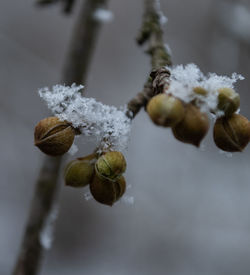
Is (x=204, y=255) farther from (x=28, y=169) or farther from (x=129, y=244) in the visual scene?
(x=28, y=169)

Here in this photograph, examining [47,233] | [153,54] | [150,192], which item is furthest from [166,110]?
[150,192]

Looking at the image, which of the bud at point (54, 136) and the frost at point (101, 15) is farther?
the frost at point (101, 15)

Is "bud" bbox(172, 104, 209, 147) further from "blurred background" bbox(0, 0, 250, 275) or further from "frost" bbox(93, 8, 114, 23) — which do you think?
"blurred background" bbox(0, 0, 250, 275)

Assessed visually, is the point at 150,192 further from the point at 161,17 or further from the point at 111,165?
the point at 111,165

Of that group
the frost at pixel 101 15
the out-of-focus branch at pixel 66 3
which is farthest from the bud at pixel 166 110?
the out-of-focus branch at pixel 66 3

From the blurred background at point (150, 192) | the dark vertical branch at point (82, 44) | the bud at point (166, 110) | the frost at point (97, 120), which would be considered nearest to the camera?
the bud at point (166, 110)

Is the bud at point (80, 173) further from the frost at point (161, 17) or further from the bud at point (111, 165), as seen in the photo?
the frost at point (161, 17)

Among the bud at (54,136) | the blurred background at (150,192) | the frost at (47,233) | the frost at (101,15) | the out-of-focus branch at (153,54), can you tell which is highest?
the out-of-focus branch at (153,54)
